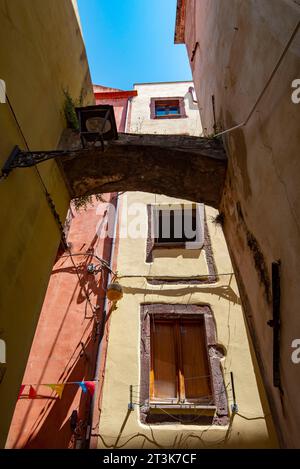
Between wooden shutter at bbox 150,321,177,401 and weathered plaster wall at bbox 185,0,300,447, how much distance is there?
2631 millimetres

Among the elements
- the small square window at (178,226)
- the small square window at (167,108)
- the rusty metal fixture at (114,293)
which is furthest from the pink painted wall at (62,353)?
the small square window at (167,108)

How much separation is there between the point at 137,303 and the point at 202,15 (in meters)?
6.34

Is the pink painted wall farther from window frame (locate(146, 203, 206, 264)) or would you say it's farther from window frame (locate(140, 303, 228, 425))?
window frame (locate(146, 203, 206, 264))

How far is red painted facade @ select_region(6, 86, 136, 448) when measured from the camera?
5.25 meters

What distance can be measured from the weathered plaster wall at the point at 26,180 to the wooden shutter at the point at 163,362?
3.31 meters

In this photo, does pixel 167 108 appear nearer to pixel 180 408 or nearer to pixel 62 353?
pixel 62 353

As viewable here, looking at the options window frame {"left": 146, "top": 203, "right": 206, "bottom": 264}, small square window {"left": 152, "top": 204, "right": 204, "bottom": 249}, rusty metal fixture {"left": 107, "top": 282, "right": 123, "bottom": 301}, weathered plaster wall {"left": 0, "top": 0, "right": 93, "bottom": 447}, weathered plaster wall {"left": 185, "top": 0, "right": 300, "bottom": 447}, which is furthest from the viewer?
small square window {"left": 152, "top": 204, "right": 204, "bottom": 249}

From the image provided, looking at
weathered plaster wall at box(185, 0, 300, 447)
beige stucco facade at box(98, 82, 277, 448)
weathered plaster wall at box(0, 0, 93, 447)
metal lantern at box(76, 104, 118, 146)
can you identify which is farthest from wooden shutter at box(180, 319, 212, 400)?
metal lantern at box(76, 104, 118, 146)

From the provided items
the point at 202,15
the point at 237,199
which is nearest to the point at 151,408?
the point at 237,199

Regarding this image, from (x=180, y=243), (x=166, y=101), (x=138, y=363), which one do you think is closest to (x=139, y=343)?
(x=138, y=363)

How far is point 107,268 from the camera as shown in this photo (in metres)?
7.43

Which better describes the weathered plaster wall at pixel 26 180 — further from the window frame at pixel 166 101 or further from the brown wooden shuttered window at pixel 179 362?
the window frame at pixel 166 101

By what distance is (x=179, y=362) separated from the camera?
5.95 meters

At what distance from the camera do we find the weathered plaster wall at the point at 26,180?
2775 mm
